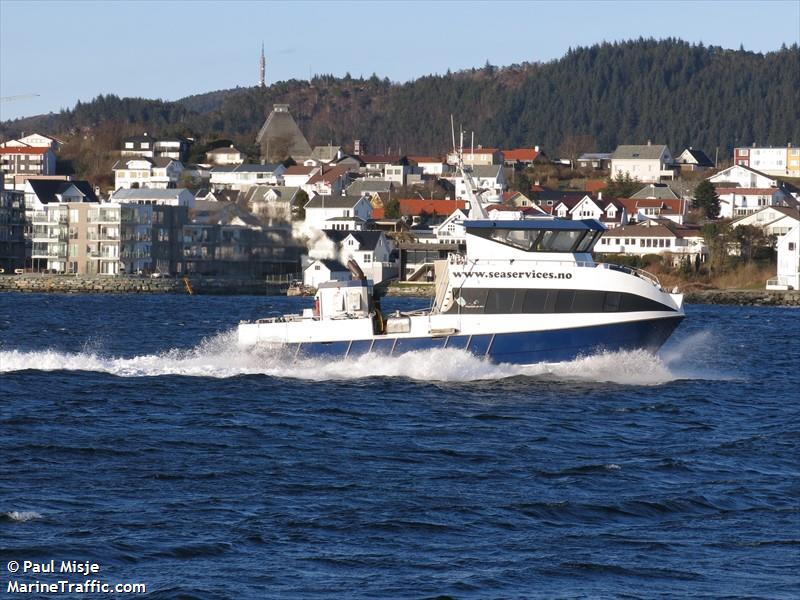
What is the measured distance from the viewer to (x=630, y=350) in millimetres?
34781

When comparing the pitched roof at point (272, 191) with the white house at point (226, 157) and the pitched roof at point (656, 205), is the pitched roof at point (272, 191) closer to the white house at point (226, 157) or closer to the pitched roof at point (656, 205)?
the white house at point (226, 157)

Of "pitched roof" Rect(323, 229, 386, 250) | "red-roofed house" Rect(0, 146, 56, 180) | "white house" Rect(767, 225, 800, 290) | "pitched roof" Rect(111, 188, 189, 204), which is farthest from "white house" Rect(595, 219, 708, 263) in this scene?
"red-roofed house" Rect(0, 146, 56, 180)

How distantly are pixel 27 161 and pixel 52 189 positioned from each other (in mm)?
45248

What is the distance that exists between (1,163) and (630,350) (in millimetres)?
146612

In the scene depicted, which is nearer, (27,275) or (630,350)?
(630,350)

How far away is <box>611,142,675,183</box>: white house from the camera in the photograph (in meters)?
180

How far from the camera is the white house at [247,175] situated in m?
170

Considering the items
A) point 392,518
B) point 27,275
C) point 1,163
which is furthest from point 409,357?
point 1,163

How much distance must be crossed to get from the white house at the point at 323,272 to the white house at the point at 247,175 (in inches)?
2538

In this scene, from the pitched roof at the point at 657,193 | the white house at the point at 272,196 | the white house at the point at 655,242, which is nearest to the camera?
the white house at the point at 655,242

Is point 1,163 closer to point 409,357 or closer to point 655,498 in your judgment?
point 409,357

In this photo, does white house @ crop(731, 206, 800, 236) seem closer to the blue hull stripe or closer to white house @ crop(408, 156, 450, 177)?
white house @ crop(408, 156, 450, 177)

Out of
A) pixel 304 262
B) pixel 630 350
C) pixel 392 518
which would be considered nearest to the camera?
pixel 392 518

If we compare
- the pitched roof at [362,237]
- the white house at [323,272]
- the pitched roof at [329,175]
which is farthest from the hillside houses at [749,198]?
the white house at [323,272]
